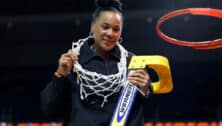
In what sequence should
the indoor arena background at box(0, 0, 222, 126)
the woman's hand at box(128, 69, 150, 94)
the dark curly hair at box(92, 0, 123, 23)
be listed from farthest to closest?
the indoor arena background at box(0, 0, 222, 126) → the dark curly hair at box(92, 0, 123, 23) → the woman's hand at box(128, 69, 150, 94)

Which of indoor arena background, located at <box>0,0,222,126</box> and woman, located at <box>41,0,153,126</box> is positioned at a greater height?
woman, located at <box>41,0,153,126</box>

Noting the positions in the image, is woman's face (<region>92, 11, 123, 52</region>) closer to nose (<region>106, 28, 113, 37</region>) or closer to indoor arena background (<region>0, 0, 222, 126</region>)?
nose (<region>106, 28, 113, 37</region>)

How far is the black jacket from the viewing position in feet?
3.75

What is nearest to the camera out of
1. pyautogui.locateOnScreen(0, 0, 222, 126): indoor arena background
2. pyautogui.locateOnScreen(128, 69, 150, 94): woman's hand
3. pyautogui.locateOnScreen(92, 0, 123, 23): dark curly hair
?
pyautogui.locateOnScreen(128, 69, 150, 94): woman's hand

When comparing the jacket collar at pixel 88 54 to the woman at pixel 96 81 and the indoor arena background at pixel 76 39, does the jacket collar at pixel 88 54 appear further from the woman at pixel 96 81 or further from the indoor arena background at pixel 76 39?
the indoor arena background at pixel 76 39

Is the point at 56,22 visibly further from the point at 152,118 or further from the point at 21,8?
the point at 152,118

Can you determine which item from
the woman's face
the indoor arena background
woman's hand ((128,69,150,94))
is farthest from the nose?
the indoor arena background

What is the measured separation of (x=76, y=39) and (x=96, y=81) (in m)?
3.23

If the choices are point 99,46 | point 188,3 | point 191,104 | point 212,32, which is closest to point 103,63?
point 99,46

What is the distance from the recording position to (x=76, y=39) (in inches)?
172

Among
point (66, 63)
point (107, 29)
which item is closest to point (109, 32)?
point (107, 29)

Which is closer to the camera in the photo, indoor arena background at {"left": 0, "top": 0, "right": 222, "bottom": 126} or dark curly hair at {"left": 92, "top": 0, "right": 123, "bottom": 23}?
dark curly hair at {"left": 92, "top": 0, "right": 123, "bottom": 23}

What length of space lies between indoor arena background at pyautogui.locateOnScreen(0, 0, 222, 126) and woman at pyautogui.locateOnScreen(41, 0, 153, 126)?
282 cm

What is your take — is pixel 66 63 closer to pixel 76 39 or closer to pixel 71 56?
pixel 71 56
